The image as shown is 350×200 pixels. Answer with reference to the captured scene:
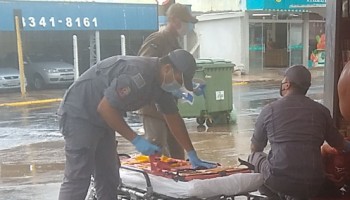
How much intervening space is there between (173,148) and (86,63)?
18950 millimetres

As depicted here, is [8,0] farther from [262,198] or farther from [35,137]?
[262,198]

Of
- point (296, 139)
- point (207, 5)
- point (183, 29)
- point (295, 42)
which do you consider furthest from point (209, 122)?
point (207, 5)

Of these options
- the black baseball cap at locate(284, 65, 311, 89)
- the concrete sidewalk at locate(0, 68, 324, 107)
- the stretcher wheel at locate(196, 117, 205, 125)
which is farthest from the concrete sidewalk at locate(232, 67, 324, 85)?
the black baseball cap at locate(284, 65, 311, 89)

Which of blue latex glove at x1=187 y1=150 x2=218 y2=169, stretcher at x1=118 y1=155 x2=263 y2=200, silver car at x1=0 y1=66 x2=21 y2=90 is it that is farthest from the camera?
silver car at x1=0 y1=66 x2=21 y2=90

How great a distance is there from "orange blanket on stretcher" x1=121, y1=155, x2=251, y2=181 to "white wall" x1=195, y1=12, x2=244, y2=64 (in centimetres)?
2085

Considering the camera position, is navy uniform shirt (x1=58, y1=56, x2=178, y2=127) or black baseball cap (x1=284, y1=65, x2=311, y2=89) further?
black baseball cap (x1=284, y1=65, x2=311, y2=89)

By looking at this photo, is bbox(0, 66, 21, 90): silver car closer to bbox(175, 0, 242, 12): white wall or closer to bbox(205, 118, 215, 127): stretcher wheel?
bbox(175, 0, 242, 12): white wall

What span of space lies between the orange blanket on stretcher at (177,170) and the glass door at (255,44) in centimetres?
2203

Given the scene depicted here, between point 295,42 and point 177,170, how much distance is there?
2419 centimetres

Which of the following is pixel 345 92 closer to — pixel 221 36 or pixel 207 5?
pixel 221 36

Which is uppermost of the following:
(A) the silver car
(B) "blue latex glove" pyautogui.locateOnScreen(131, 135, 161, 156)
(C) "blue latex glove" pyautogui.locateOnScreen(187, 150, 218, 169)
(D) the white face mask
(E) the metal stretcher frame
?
(D) the white face mask

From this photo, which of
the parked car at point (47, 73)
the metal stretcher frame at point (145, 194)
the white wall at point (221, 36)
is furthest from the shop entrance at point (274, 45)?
the metal stretcher frame at point (145, 194)

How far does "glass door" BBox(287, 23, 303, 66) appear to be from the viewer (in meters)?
27.3

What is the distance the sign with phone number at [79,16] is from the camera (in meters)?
21.7
